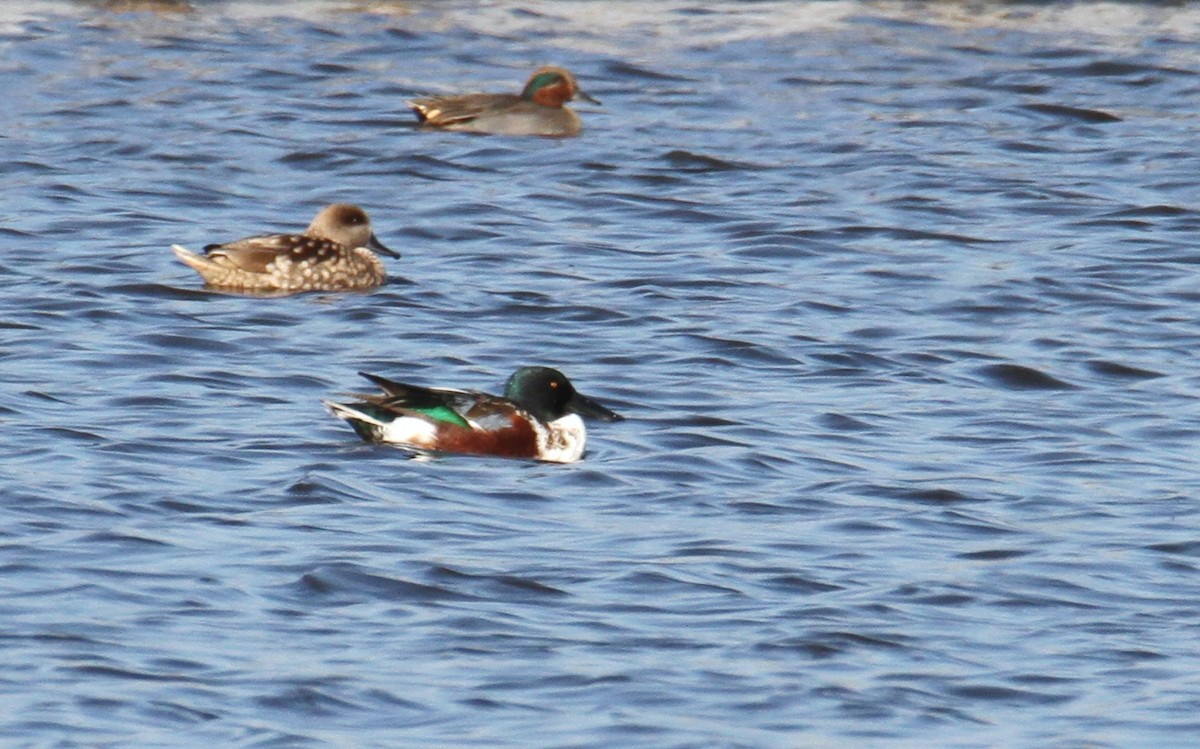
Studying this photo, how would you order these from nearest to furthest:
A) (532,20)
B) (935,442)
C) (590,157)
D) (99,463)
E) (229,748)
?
(229,748), (99,463), (935,442), (590,157), (532,20)

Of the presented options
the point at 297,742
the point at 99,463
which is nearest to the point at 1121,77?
the point at 99,463

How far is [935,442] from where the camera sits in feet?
35.2

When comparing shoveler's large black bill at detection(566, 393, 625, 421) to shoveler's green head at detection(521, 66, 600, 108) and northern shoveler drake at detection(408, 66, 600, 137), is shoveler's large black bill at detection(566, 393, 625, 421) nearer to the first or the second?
northern shoveler drake at detection(408, 66, 600, 137)

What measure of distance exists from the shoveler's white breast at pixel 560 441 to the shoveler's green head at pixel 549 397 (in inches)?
3.4

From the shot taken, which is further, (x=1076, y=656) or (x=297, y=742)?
(x=1076, y=656)

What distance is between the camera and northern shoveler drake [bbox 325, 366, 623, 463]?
34.0 feet

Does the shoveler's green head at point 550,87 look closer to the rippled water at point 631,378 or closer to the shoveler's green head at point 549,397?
the rippled water at point 631,378

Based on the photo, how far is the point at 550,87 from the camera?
59.6ft

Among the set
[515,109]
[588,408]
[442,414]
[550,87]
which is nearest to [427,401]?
[442,414]

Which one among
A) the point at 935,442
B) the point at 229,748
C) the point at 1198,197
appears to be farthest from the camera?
the point at 1198,197

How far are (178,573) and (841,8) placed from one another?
15235 mm

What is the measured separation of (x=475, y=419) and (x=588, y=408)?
21.9 inches

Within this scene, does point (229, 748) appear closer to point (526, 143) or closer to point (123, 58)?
point (526, 143)

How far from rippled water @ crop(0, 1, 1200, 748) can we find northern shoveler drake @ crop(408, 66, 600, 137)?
15cm
